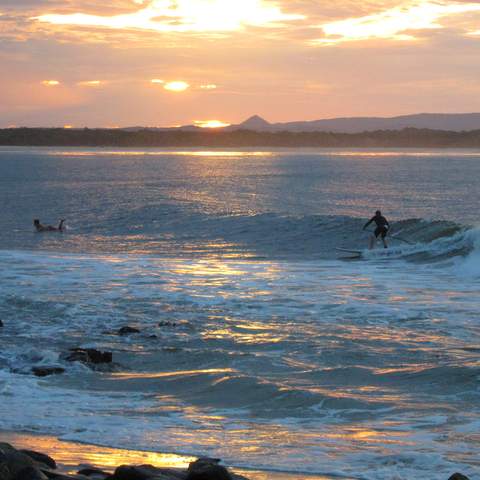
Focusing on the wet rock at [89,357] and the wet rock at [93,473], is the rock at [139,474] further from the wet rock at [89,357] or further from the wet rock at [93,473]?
the wet rock at [89,357]

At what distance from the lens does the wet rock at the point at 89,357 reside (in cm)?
1208

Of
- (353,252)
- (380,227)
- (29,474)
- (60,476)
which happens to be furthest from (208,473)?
(380,227)

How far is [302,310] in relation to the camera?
16.2 meters

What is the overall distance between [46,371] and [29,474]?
16.6 ft

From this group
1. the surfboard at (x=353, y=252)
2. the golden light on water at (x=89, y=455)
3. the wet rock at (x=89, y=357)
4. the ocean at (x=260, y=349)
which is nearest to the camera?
the golden light on water at (x=89, y=455)

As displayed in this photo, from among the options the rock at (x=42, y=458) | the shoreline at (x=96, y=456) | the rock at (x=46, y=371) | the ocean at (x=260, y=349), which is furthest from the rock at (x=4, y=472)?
the rock at (x=46, y=371)

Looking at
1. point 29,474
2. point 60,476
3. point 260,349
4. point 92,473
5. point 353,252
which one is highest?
point 29,474

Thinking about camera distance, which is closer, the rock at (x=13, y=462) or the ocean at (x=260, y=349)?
the rock at (x=13, y=462)

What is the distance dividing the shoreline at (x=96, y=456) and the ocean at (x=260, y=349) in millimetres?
136

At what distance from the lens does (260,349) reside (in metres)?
13.1

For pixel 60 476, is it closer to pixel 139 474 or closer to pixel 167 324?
pixel 139 474

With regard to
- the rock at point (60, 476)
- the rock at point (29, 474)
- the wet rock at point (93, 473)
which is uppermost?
the rock at point (29, 474)

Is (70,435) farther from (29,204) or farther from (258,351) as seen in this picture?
(29,204)

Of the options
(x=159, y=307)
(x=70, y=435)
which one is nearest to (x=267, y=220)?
(x=159, y=307)
